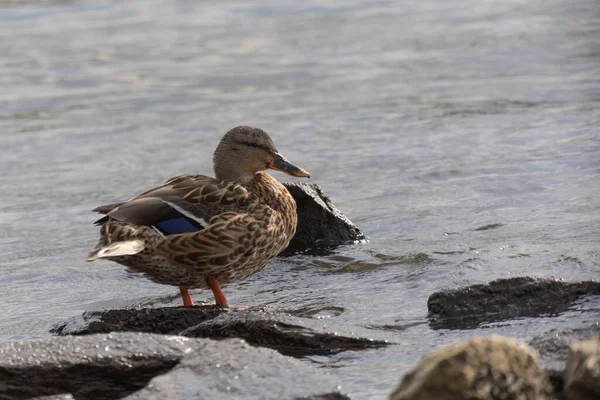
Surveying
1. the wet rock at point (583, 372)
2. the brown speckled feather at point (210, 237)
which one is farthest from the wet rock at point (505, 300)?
the wet rock at point (583, 372)

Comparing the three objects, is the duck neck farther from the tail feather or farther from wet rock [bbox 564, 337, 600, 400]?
wet rock [bbox 564, 337, 600, 400]

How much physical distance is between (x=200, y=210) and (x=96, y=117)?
7.26 metres

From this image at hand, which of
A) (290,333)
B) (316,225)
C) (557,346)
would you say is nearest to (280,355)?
(290,333)

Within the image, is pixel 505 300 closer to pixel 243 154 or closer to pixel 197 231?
pixel 197 231

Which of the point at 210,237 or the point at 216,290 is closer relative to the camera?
the point at 210,237

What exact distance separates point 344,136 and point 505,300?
6.06 metres

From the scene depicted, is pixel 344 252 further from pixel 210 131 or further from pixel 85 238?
pixel 210 131

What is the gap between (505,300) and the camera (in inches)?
206

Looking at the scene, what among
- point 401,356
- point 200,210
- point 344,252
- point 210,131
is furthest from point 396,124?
point 401,356

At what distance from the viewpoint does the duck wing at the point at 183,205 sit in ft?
18.9

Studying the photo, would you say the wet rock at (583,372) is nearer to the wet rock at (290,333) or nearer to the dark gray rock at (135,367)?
the dark gray rock at (135,367)

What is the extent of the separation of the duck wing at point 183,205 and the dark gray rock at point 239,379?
1.50 meters

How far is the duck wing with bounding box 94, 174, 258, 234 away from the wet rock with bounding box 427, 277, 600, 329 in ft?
4.49

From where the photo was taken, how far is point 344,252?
725 centimetres
